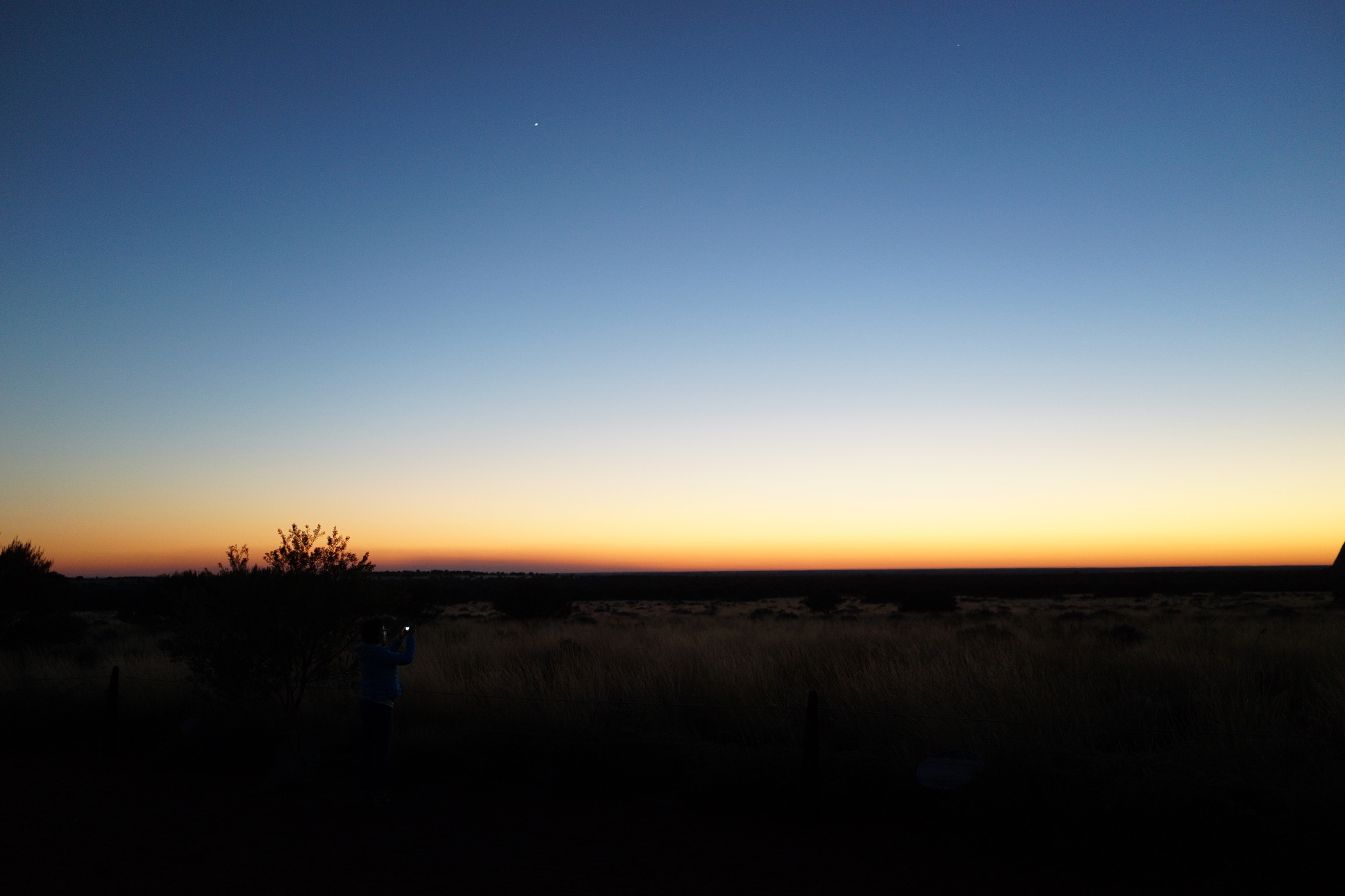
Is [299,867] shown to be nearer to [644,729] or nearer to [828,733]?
[644,729]

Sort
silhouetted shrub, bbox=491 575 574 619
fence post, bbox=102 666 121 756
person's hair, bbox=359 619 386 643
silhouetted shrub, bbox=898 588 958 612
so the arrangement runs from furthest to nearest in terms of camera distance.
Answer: silhouetted shrub, bbox=898 588 958 612
silhouetted shrub, bbox=491 575 574 619
fence post, bbox=102 666 121 756
person's hair, bbox=359 619 386 643

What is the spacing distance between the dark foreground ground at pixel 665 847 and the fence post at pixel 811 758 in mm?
164

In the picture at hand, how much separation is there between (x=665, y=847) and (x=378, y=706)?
3347 millimetres

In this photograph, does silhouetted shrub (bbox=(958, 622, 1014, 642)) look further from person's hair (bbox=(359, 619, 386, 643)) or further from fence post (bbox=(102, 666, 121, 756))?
fence post (bbox=(102, 666, 121, 756))

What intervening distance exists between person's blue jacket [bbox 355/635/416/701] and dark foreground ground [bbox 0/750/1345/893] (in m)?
1.17

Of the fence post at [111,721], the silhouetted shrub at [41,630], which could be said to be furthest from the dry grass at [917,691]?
the silhouetted shrub at [41,630]

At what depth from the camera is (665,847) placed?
7.30 meters

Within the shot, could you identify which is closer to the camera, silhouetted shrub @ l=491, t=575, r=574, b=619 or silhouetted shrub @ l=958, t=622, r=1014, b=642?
silhouetted shrub @ l=958, t=622, r=1014, b=642

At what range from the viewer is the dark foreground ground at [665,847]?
249 inches

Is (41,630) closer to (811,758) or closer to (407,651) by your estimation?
(407,651)

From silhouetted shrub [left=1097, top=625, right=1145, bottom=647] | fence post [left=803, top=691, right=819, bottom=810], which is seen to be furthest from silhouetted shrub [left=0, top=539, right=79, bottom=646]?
silhouetted shrub [left=1097, top=625, right=1145, bottom=647]

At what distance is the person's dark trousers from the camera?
27.9 ft

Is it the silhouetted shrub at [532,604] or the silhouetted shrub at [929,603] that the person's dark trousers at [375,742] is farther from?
the silhouetted shrub at [929,603]

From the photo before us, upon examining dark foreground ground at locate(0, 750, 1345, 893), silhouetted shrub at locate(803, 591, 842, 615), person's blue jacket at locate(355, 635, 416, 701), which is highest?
person's blue jacket at locate(355, 635, 416, 701)
